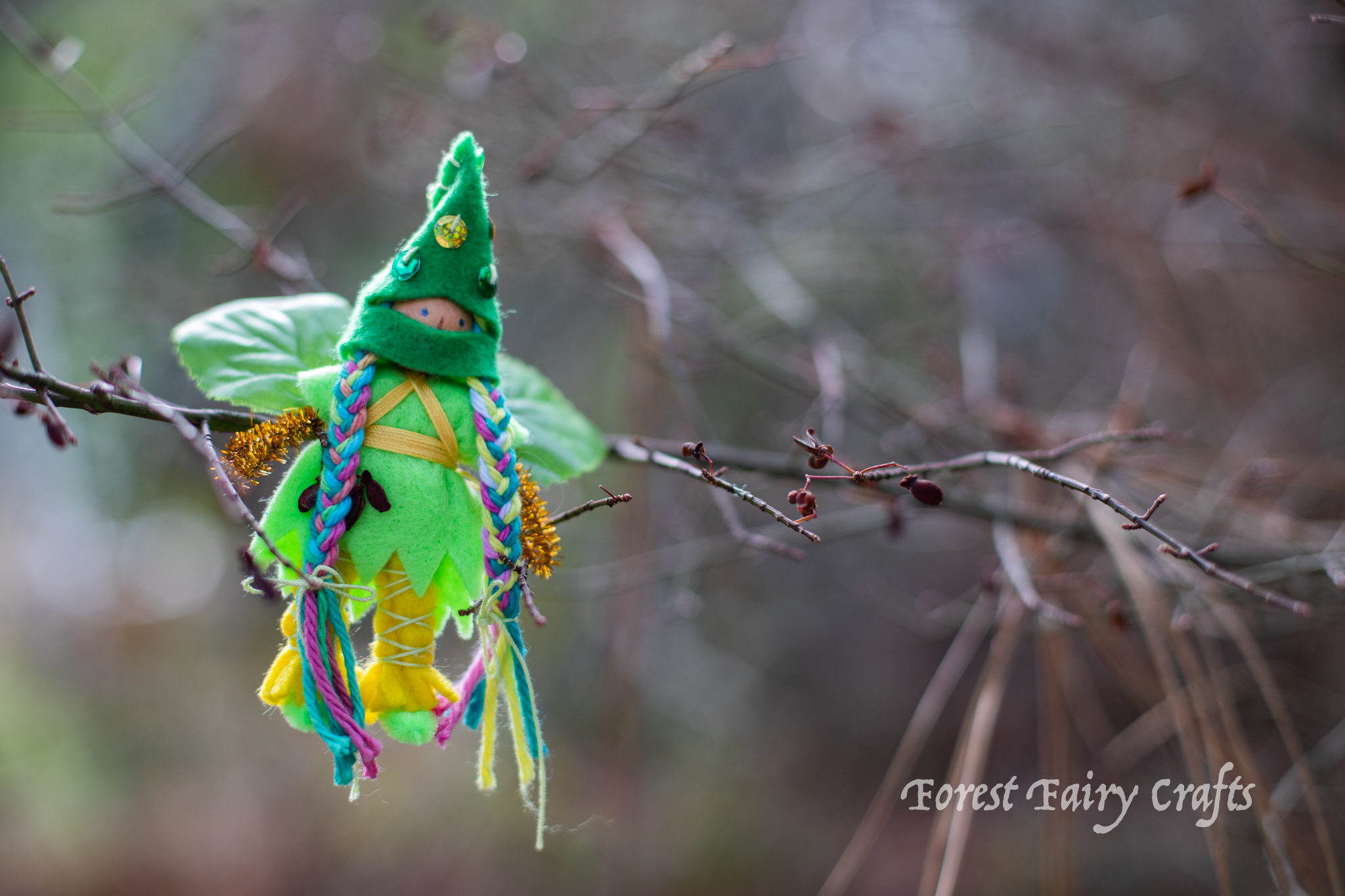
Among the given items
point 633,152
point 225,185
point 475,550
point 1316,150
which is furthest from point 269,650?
point 1316,150

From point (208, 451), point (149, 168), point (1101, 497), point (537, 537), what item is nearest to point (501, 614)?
point (537, 537)

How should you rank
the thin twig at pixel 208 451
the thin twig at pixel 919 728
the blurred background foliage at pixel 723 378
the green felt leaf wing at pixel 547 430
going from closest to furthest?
the thin twig at pixel 208 451 → the green felt leaf wing at pixel 547 430 → the thin twig at pixel 919 728 → the blurred background foliage at pixel 723 378

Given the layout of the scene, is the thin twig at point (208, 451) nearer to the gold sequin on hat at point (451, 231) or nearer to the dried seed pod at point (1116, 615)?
the gold sequin on hat at point (451, 231)

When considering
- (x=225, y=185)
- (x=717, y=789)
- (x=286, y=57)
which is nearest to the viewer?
(x=286, y=57)

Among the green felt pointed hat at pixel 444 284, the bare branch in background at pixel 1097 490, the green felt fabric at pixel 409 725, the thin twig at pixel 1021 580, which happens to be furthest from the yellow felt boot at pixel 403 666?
the thin twig at pixel 1021 580

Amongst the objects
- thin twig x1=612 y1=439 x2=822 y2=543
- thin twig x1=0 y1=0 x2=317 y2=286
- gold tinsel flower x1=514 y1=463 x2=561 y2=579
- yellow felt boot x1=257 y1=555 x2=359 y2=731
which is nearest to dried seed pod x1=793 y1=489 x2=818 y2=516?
thin twig x1=612 y1=439 x2=822 y2=543

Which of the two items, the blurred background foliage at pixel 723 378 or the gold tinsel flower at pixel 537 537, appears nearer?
the gold tinsel flower at pixel 537 537

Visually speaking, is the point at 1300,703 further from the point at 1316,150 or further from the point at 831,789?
the point at 831,789

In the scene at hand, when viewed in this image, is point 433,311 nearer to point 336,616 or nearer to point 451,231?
point 451,231
